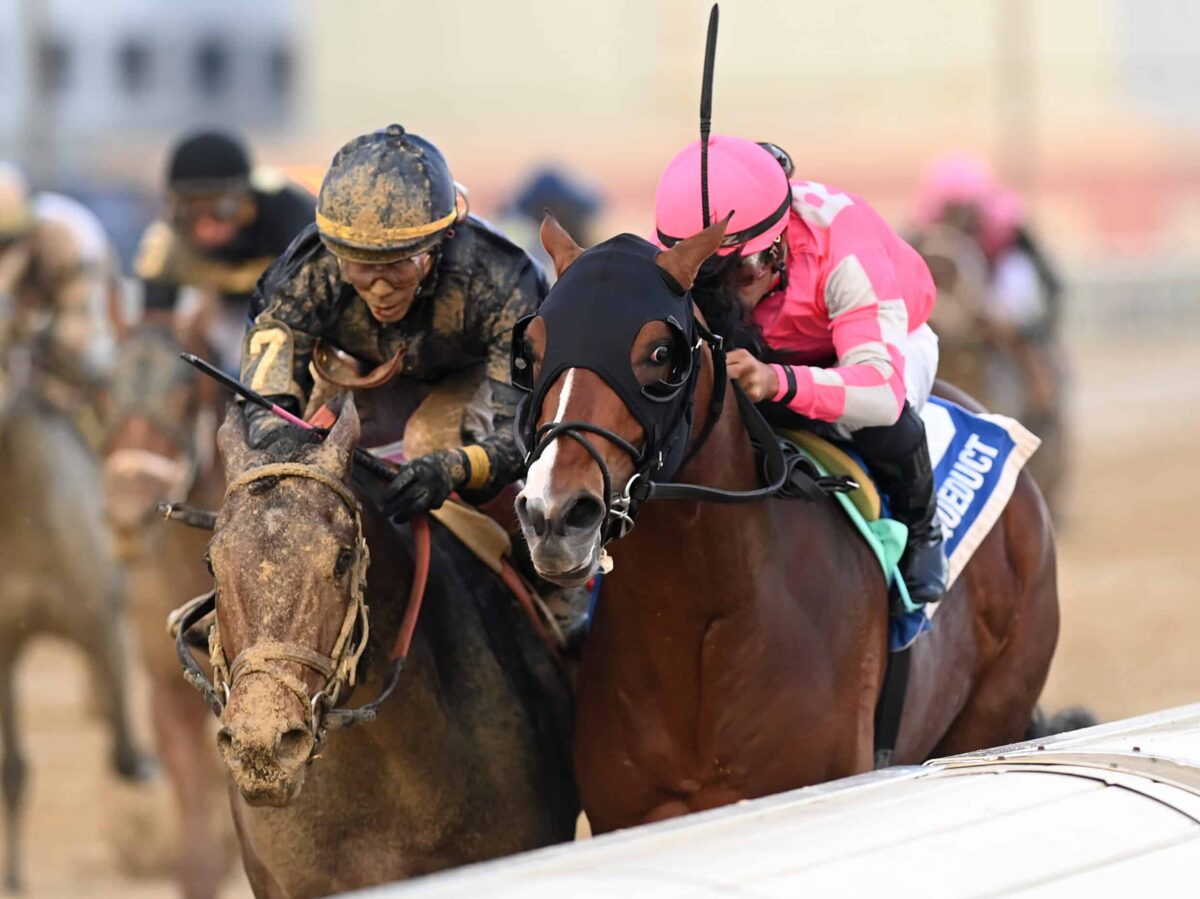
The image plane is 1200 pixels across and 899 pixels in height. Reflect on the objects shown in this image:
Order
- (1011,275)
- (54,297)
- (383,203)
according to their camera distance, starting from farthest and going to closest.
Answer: (1011,275)
(54,297)
(383,203)

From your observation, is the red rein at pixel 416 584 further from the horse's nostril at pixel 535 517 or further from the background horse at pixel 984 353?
the background horse at pixel 984 353

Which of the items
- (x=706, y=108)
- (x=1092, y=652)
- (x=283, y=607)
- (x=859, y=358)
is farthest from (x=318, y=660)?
(x=1092, y=652)

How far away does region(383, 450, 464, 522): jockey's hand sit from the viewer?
438cm

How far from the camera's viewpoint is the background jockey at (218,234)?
7.59m

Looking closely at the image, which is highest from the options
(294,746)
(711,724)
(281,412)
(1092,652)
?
(281,412)

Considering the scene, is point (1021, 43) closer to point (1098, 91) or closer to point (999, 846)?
point (1098, 91)

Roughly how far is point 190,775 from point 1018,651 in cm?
293

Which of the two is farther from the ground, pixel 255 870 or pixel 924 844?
pixel 924 844

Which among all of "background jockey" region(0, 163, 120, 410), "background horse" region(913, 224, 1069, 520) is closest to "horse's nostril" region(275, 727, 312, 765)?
"background jockey" region(0, 163, 120, 410)

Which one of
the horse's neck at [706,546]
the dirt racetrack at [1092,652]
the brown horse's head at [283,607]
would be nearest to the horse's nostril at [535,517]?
the brown horse's head at [283,607]

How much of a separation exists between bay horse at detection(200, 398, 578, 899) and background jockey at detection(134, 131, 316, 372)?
288 cm

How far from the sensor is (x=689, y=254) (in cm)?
419

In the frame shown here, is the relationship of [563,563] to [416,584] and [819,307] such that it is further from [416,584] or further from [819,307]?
[819,307]

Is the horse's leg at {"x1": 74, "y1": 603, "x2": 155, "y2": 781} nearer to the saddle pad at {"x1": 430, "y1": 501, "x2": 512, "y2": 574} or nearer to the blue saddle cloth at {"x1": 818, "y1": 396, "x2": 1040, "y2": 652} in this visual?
the saddle pad at {"x1": 430, "y1": 501, "x2": 512, "y2": 574}
